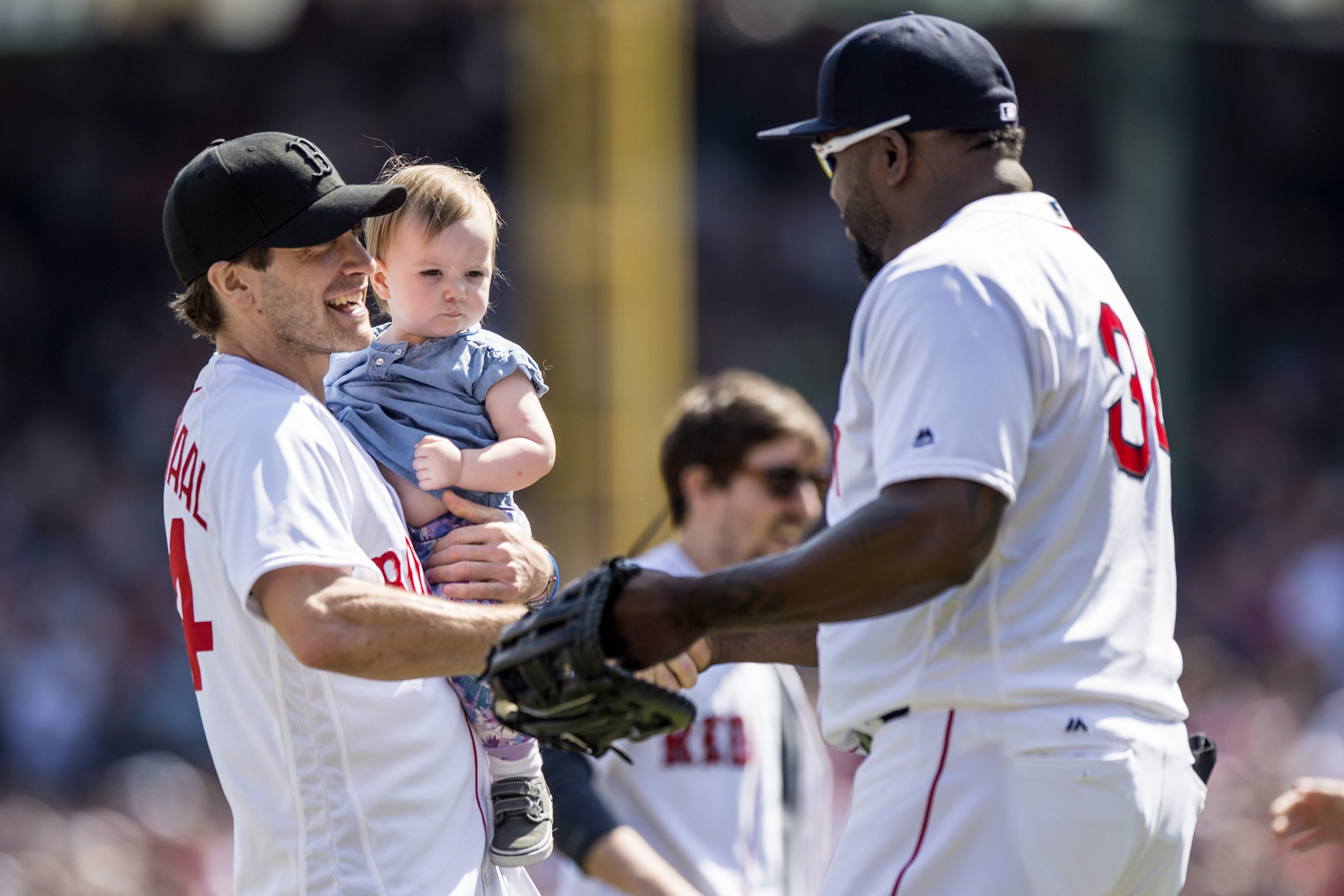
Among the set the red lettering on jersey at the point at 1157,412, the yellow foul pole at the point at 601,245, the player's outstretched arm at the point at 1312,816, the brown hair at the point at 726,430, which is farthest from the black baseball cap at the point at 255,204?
the yellow foul pole at the point at 601,245

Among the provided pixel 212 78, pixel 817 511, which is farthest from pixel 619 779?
pixel 212 78

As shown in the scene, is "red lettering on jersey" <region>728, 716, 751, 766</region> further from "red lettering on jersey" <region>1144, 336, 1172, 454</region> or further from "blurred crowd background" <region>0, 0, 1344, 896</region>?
"blurred crowd background" <region>0, 0, 1344, 896</region>

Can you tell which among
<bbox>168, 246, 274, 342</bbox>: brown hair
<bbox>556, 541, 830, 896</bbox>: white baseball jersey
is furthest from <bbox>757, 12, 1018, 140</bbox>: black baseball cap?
<bbox>556, 541, 830, 896</bbox>: white baseball jersey

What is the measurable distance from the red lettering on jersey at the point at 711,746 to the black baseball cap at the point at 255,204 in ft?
6.53

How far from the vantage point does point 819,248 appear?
1983 centimetres

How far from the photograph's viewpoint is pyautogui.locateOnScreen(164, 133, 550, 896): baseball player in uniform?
8.75 feet

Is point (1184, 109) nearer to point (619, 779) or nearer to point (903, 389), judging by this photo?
point (619, 779)

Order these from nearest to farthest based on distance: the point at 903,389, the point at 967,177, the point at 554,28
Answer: the point at 903,389 → the point at 967,177 → the point at 554,28

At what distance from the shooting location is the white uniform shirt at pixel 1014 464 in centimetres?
242

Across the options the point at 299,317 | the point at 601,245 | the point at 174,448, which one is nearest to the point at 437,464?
the point at 299,317

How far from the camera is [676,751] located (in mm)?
4305

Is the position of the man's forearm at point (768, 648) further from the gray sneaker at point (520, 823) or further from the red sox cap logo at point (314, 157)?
the red sox cap logo at point (314, 157)

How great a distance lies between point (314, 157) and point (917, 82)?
3.89ft

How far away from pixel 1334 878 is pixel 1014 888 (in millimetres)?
4343
